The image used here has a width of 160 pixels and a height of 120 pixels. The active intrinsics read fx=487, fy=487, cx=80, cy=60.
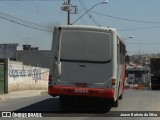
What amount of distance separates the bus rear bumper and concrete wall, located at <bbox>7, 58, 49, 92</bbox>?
61.1 ft

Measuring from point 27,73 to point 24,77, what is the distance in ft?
4.74

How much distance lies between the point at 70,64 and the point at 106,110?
2.59m

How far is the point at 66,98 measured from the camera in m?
19.6

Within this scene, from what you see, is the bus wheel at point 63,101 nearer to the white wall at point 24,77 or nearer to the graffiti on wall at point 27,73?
the white wall at point 24,77

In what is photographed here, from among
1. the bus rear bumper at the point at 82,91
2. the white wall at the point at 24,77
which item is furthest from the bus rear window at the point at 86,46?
the white wall at the point at 24,77

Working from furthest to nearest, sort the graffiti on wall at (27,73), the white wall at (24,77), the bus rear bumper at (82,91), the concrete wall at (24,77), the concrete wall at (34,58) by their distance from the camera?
the concrete wall at (34,58), the graffiti on wall at (27,73), the white wall at (24,77), the concrete wall at (24,77), the bus rear bumper at (82,91)

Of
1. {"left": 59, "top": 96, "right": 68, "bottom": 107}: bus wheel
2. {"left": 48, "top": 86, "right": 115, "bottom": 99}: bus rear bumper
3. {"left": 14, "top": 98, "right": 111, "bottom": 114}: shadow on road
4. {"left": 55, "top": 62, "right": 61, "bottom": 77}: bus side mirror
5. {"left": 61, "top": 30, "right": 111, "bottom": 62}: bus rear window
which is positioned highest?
{"left": 61, "top": 30, "right": 111, "bottom": 62}: bus rear window

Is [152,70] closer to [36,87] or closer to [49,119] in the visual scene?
[36,87]

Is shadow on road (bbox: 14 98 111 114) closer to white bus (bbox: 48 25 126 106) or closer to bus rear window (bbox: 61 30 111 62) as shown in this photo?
white bus (bbox: 48 25 126 106)

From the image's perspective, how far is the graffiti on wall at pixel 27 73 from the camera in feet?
125

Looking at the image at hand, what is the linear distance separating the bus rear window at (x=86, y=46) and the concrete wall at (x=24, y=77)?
60.8 feet

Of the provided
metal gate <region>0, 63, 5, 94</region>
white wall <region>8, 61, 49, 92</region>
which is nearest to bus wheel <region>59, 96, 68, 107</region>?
metal gate <region>0, 63, 5, 94</region>

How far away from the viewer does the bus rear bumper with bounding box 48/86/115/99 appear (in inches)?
699

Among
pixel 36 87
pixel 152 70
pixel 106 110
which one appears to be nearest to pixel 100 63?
pixel 106 110
